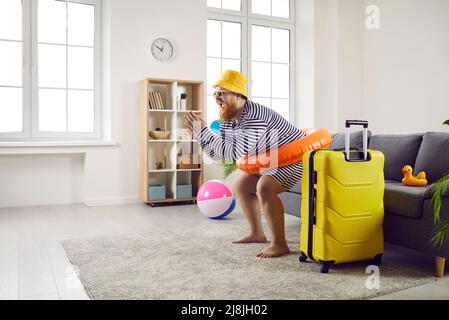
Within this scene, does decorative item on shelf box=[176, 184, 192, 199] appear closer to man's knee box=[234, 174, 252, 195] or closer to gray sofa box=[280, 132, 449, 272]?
gray sofa box=[280, 132, 449, 272]

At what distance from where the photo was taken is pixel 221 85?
2783mm

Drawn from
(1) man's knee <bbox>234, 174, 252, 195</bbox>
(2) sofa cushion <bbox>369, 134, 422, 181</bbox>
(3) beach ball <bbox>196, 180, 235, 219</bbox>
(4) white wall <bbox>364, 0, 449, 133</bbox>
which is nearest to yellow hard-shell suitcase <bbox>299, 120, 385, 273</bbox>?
(1) man's knee <bbox>234, 174, 252, 195</bbox>

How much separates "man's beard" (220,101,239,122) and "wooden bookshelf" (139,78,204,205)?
6.86ft

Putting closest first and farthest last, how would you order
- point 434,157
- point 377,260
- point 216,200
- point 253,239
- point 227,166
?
point 377,260 < point 434,157 < point 253,239 < point 216,200 < point 227,166

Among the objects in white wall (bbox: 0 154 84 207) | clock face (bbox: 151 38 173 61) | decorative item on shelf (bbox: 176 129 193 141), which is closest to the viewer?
white wall (bbox: 0 154 84 207)

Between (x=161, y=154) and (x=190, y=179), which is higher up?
(x=161, y=154)

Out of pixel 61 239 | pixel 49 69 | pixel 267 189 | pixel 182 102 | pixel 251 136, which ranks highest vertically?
pixel 49 69

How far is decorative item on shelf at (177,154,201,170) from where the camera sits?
5.01 m

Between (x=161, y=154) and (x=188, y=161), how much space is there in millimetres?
362

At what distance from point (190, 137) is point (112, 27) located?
1.51 m

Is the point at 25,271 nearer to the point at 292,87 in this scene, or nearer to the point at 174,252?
the point at 174,252

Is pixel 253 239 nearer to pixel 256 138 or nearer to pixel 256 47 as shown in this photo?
pixel 256 138

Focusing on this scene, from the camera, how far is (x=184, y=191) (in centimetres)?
500

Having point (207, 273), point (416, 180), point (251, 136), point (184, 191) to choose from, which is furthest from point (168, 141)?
point (416, 180)
